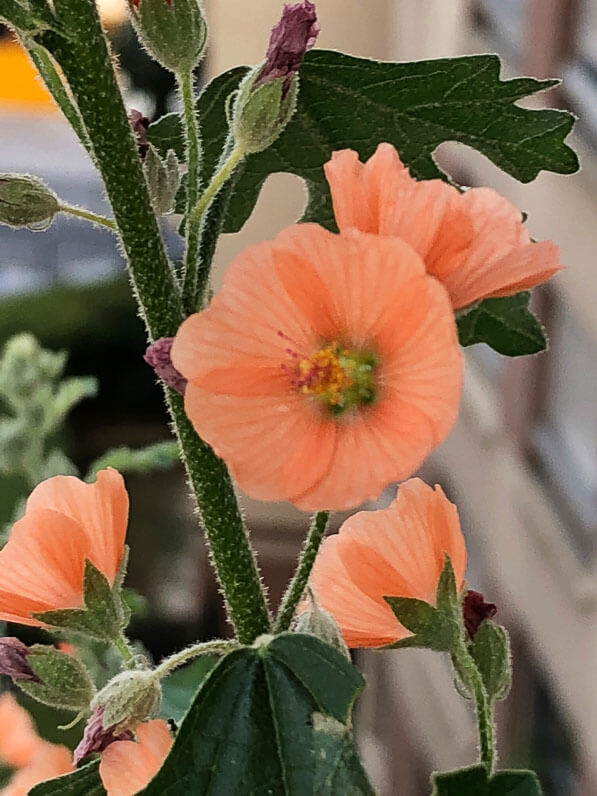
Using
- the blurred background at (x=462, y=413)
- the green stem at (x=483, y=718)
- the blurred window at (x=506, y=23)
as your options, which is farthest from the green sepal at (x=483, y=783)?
the blurred window at (x=506, y=23)

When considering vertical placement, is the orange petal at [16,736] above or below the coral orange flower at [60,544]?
below

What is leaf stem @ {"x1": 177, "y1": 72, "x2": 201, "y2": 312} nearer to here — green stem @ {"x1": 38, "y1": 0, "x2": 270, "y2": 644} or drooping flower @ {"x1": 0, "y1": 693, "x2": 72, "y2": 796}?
green stem @ {"x1": 38, "y1": 0, "x2": 270, "y2": 644}

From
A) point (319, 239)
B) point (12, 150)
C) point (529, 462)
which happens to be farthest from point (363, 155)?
point (12, 150)

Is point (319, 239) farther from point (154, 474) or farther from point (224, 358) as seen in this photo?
point (154, 474)

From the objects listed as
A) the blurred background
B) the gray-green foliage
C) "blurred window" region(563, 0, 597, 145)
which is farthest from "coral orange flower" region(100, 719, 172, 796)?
"blurred window" region(563, 0, 597, 145)

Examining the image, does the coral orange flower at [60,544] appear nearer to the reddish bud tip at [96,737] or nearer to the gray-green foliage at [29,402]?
the reddish bud tip at [96,737]
